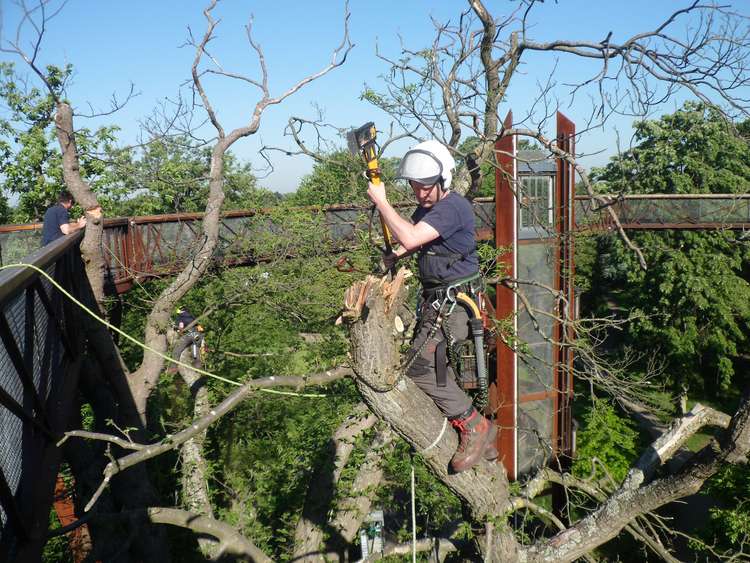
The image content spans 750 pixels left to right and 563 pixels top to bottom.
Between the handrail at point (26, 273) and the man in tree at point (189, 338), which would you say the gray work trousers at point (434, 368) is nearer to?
the handrail at point (26, 273)

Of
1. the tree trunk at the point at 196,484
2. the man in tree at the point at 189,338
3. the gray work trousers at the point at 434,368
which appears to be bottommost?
the tree trunk at the point at 196,484

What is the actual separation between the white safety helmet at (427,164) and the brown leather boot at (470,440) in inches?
61.7

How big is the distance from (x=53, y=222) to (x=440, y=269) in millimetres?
4917

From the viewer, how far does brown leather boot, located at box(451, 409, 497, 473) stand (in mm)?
3947

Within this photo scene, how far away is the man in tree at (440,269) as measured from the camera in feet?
11.2

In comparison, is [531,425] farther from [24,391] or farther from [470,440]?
[24,391]

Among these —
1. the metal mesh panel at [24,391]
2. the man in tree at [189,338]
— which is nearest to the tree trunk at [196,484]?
the man in tree at [189,338]

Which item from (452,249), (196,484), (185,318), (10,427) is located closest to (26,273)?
(10,427)

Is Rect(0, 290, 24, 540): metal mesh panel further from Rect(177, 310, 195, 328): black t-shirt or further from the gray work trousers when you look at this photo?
Rect(177, 310, 195, 328): black t-shirt

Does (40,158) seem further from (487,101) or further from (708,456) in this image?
(708,456)

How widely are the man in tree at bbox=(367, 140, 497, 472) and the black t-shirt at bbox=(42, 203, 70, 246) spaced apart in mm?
4548

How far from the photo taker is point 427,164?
347cm

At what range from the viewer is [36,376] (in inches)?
137

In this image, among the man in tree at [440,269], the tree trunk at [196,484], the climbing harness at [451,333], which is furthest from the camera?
the tree trunk at [196,484]
